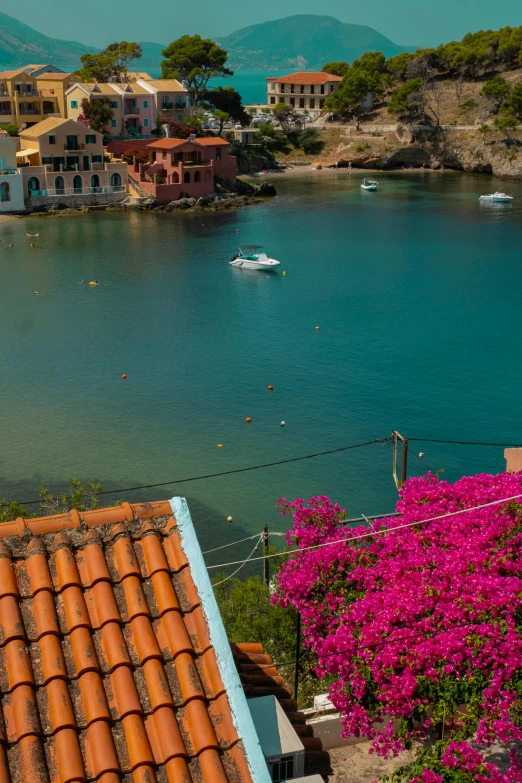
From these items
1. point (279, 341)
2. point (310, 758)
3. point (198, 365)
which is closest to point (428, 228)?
point (279, 341)

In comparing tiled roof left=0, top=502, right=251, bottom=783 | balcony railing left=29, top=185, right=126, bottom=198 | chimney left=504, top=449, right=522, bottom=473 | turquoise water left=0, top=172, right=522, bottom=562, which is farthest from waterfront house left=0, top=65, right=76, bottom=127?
tiled roof left=0, top=502, right=251, bottom=783

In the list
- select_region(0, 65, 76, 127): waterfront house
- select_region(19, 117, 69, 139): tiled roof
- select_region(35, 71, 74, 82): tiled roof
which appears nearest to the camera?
select_region(19, 117, 69, 139): tiled roof

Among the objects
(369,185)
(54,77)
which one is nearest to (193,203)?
(369,185)

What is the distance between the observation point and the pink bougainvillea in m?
11.0

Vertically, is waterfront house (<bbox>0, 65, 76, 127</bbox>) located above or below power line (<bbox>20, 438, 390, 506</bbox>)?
above

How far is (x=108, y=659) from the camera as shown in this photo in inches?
243

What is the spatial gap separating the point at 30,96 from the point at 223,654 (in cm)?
9911

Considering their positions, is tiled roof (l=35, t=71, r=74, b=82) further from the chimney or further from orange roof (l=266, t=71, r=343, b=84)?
the chimney

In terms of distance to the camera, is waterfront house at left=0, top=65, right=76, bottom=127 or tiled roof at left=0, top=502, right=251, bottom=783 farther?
waterfront house at left=0, top=65, right=76, bottom=127

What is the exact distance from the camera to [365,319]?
174 ft

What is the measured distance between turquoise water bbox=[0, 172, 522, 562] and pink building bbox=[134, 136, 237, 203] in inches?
176

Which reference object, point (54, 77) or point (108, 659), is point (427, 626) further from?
point (54, 77)

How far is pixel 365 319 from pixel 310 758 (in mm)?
43906

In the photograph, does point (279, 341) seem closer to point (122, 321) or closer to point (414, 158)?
point (122, 321)
